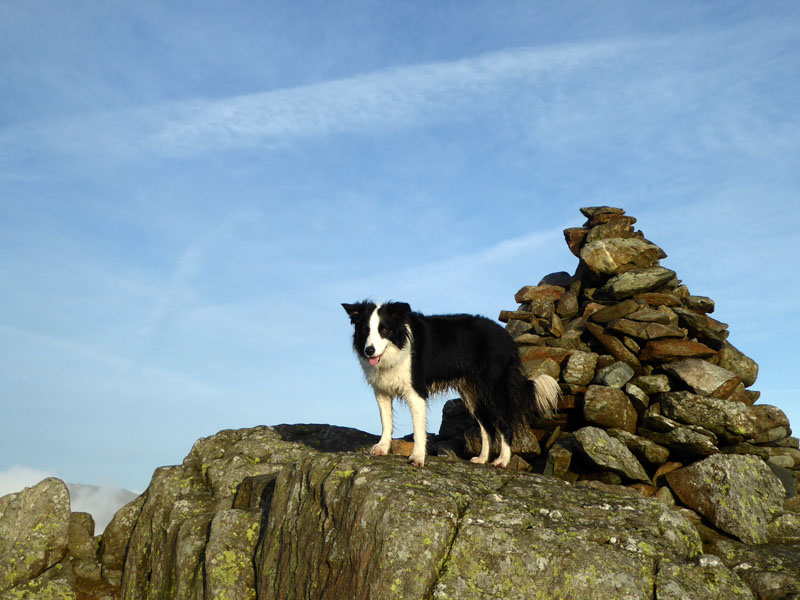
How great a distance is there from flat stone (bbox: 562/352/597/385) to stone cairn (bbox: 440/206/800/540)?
2cm

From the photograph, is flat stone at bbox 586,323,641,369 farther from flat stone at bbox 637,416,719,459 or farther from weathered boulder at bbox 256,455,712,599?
weathered boulder at bbox 256,455,712,599

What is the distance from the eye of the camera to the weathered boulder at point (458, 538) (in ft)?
24.8

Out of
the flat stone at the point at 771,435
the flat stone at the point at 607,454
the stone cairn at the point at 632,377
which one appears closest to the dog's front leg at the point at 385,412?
the stone cairn at the point at 632,377

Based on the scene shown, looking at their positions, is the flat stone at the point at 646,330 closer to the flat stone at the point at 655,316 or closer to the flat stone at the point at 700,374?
the flat stone at the point at 655,316

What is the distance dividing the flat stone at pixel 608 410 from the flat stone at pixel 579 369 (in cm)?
96

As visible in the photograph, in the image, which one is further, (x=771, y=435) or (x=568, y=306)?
(x=568, y=306)

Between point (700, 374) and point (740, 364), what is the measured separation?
1707 mm

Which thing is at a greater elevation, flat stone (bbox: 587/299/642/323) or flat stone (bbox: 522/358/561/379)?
flat stone (bbox: 587/299/642/323)

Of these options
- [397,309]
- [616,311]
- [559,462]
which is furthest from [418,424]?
[616,311]

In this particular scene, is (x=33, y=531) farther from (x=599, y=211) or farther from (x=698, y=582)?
(x=599, y=211)

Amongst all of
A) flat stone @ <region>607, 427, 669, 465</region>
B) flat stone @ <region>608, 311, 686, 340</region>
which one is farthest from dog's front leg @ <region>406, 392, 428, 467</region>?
flat stone @ <region>608, 311, 686, 340</region>

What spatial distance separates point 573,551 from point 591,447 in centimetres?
617

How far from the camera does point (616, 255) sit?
710 inches

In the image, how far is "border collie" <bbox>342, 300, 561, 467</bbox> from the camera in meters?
11.0
